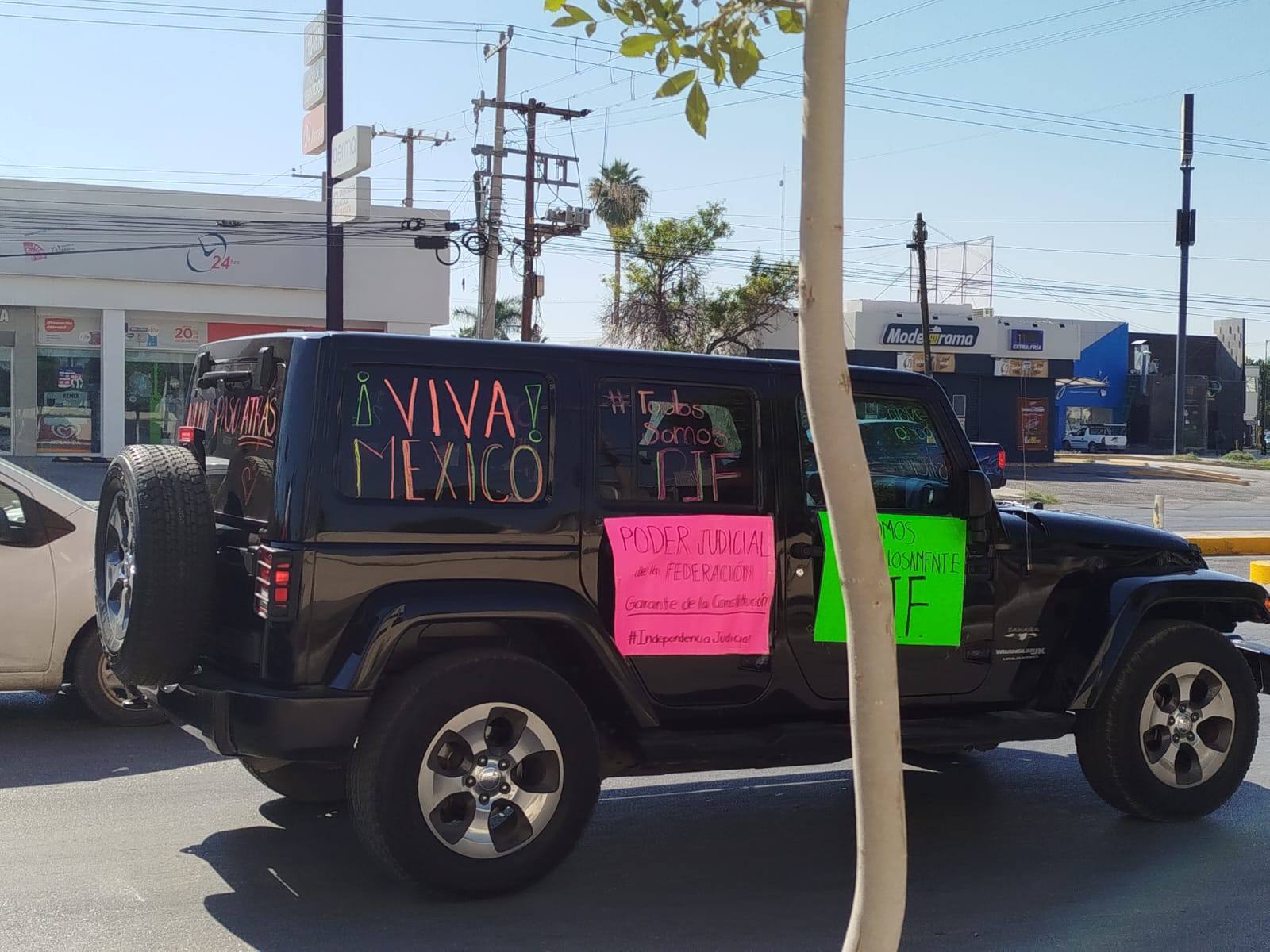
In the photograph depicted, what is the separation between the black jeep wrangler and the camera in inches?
177

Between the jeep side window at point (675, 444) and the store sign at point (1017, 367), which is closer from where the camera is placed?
the jeep side window at point (675, 444)

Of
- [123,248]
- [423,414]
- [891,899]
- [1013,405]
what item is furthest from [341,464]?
[1013,405]

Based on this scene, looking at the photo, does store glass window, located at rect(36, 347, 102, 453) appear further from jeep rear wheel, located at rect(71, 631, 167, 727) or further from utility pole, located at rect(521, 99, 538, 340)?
jeep rear wheel, located at rect(71, 631, 167, 727)

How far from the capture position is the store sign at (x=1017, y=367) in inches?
1967

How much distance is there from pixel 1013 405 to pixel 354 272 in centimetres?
2954

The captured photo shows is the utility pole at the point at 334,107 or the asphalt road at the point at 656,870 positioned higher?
the utility pole at the point at 334,107

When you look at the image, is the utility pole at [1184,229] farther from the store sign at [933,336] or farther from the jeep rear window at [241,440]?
the jeep rear window at [241,440]

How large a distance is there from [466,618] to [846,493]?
2294 mm

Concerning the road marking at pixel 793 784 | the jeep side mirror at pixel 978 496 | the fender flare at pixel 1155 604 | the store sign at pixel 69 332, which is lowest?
the road marking at pixel 793 784

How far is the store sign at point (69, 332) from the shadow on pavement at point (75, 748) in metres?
22.6

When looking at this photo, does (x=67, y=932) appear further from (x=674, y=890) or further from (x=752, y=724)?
(x=752, y=724)

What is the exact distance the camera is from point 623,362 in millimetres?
5121

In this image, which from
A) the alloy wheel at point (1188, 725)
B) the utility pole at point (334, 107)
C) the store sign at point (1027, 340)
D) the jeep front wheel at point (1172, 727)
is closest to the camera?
the jeep front wheel at point (1172, 727)

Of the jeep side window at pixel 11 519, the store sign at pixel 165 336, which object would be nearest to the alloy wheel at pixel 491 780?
the jeep side window at pixel 11 519
